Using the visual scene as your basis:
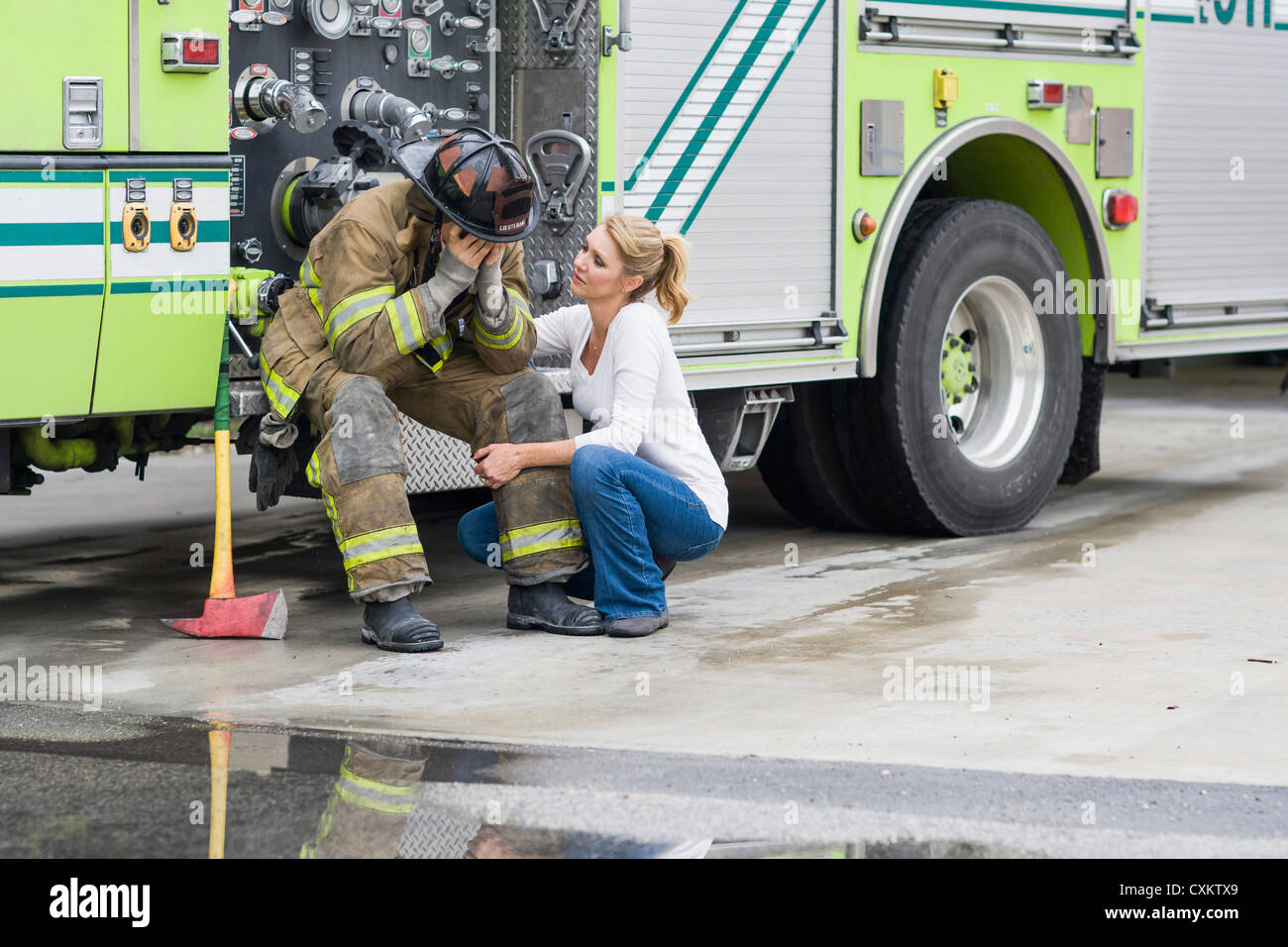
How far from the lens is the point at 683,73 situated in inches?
255

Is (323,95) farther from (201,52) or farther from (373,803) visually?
(373,803)

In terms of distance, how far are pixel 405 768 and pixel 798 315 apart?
3082 millimetres

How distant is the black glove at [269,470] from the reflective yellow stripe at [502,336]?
63cm

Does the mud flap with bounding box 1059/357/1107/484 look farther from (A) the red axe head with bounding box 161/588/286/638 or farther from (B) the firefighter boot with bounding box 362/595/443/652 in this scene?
(A) the red axe head with bounding box 161/588/286/638

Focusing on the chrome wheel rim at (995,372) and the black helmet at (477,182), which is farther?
the chrome wheel rim at (995,372)

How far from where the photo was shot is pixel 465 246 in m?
→ 5.41

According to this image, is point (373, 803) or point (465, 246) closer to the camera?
point (373, 803)

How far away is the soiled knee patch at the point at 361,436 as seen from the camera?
211 inches

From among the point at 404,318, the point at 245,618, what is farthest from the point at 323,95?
the point at 245,618

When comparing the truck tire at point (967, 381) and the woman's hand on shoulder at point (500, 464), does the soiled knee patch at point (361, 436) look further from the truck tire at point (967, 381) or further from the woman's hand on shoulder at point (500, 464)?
the truck tire at point (967, 381)

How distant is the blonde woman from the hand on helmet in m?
0.42

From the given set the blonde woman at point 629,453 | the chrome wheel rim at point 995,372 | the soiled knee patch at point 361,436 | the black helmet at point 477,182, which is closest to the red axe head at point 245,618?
the soiled knee patch at point 361,436

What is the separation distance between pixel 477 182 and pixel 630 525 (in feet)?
3.35
